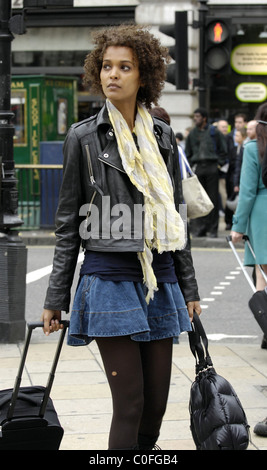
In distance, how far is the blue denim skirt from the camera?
3400 millimetres

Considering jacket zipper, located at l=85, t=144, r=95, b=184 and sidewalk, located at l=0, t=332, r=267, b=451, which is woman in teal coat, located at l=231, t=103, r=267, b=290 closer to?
sidewalk, located at l=0, t=332, r=267, b=451

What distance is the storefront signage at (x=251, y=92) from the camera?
18891 mm

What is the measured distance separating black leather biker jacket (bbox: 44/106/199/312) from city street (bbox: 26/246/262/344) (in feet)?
13.6

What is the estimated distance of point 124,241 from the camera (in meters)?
3.45

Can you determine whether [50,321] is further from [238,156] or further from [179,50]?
[238,156]

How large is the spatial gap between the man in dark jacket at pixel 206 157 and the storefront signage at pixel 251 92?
182 inches

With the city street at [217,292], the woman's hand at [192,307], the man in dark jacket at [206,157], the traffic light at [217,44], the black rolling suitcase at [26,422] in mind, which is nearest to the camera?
the black rolling suitcase at [26,422]

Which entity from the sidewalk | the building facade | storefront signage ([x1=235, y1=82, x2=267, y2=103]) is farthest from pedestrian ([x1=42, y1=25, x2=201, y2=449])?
storefront signage ([x1=235, y1=82, x2=267, y2=103])

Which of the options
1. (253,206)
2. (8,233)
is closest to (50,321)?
(253,206)

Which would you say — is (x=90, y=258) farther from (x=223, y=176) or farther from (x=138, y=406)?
(x=223, y=176)

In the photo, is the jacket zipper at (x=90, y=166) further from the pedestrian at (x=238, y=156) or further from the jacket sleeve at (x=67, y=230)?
the pedestrian at (x=238, y=156)

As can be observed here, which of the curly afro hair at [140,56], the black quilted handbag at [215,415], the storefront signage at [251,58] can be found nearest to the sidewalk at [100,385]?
the black quilted handbag at [215,415]
